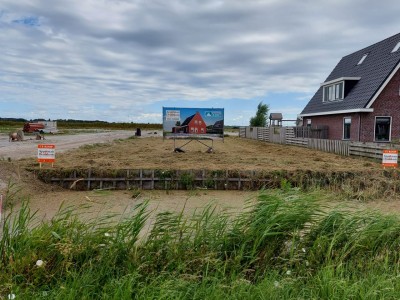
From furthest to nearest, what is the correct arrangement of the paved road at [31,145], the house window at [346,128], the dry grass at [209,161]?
the house window at [346,128] → the paved road at [31,145] → the dry grass at [209,161]

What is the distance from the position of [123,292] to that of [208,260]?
3.27 ft

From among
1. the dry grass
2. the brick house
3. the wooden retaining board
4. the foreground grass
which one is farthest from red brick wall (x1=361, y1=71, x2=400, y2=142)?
the foreground grass

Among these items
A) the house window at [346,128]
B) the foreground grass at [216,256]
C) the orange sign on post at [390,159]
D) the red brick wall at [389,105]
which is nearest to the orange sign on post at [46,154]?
the foreground grass at [216,256]

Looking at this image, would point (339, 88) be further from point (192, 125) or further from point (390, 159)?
point (390, 159)

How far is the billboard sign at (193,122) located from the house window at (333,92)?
12.3 m

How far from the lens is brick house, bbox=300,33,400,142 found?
74.0 ft

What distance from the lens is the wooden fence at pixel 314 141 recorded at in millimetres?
16266

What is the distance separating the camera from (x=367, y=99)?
22.5 meters

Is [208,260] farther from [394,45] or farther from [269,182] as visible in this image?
[394,45]

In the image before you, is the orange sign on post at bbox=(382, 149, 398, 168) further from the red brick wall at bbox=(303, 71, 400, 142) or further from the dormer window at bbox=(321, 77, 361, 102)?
the dormer window at bbox=(321, 77, 361, 102)

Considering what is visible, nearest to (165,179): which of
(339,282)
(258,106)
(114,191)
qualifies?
(114,191)

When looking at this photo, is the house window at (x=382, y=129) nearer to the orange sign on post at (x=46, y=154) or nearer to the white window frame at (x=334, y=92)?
the white window frame at (x=334, y=92)

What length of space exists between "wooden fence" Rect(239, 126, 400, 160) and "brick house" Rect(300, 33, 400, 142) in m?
1.75

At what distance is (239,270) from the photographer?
4.10m
